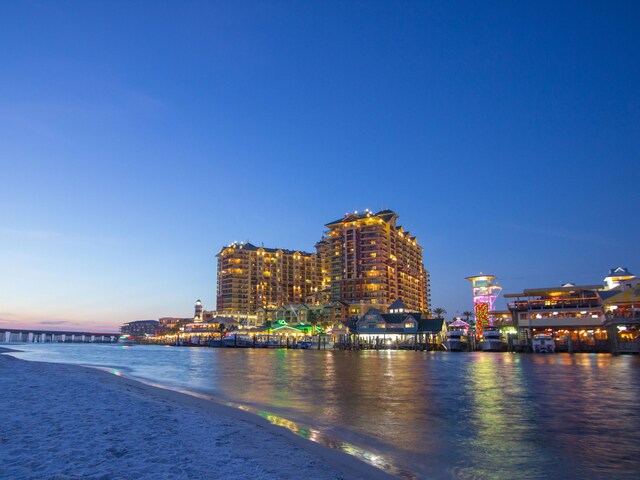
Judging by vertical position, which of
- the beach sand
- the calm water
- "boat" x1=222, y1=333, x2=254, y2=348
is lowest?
"boat" x1=222, y1=333, x2=254, y2=348

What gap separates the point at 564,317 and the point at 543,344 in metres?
10.7

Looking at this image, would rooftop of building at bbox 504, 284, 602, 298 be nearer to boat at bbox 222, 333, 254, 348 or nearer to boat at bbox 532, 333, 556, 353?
boat at bbox 532, 333, 556, 353

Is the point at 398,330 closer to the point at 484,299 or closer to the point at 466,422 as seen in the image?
the point at 484,299

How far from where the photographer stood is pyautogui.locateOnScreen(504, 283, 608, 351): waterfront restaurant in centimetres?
10391

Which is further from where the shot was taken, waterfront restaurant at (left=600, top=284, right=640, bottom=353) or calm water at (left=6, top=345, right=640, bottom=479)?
waterfront restaurant at (left=600, top=284, right=640, bottom=353)

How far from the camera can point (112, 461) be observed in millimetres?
9211

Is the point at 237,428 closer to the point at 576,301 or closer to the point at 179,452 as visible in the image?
the point at 179,452

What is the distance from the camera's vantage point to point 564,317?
106125 millimetres

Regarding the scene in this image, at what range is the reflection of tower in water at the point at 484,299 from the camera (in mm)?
133500

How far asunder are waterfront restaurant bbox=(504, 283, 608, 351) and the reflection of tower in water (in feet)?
62.2

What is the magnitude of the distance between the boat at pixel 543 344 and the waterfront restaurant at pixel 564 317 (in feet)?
11.4

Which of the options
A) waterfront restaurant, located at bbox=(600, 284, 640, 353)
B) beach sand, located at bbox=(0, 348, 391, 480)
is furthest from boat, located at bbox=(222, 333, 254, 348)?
beach sand, located at bbox=(0, 348, 391, 480)

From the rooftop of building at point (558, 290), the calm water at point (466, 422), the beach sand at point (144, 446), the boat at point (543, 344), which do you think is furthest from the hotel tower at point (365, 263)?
the beach sand at point (144, 446)

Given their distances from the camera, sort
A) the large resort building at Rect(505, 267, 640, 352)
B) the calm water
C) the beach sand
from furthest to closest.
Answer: the large resort building at Rect(505, 267, 640, 352) → the calm water → the beach sand
